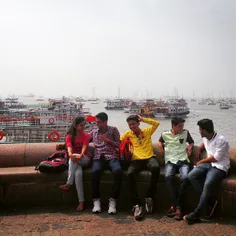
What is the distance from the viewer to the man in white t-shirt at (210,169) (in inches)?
146

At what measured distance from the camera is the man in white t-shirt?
3.72m

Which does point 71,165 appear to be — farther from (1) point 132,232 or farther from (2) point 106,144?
(1) point 132,232

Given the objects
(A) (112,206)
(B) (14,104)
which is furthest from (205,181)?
(B) (14,104)

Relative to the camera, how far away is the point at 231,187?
12.4 feet

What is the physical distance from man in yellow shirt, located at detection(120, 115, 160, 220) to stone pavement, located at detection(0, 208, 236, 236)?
17 centimetres

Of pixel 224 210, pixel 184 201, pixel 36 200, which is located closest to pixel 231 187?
pixel 224 210

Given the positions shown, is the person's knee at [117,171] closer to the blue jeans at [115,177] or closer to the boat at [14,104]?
the blue jeans at [115,177]

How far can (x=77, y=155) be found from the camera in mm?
4223

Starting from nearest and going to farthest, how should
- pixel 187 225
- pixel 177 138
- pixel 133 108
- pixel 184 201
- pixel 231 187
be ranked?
pixel 187 225, pixel 231 187, pixel 184 201, pixel 177 138, pixel 133 108

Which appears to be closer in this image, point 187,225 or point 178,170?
point 187,225

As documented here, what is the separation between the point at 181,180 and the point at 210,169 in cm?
41

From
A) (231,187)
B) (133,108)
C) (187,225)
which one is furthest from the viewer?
(133,108)

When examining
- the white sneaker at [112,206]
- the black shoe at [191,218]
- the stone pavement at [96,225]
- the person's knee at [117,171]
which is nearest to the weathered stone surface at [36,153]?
the stone pavement at [96,225]

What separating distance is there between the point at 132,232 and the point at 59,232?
0.83m
